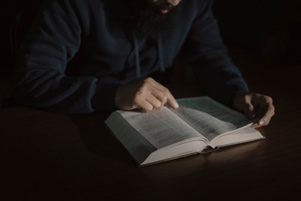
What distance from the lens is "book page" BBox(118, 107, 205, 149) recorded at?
0.63 metres

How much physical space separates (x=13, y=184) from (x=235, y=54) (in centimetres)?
213

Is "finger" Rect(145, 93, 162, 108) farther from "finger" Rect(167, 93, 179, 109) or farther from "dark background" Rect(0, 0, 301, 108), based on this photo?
"dark background" Rect(0, 0, 301, 108)

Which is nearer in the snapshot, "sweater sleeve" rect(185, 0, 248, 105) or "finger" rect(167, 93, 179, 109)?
"finger" rect(167, 93, 179, 109)

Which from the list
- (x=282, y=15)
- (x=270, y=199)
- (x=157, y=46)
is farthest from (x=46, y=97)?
(x=282, y=15)

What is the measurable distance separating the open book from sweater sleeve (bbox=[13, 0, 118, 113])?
109mm

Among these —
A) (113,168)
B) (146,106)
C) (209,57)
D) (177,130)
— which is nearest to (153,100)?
(146,106)

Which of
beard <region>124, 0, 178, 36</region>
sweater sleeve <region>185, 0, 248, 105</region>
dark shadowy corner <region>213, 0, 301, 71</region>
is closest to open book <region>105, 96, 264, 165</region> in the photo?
sweater sleeve <region>185, 0, 248, 105</region>

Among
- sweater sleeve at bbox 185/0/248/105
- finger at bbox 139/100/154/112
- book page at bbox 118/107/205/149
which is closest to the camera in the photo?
Answer: book page at bbox 118/107/205/149

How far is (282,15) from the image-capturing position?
2189mm

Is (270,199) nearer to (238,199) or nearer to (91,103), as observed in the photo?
(238,199)

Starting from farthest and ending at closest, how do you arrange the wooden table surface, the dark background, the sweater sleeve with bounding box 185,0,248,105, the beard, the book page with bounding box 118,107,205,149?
the dark background → the sweater sleeve with bounding box 185,0,248,105 → the beard → the book page with bounding box 118,107,205,149 → the wooden table surface

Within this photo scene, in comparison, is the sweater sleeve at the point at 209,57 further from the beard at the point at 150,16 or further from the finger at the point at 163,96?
the finger at the point at 163,96

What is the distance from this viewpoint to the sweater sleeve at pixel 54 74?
84 centimetres

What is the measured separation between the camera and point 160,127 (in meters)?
0.70
